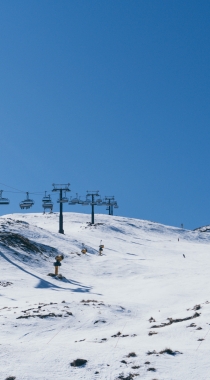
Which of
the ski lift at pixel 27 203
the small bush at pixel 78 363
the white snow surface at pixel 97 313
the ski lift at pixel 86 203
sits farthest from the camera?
the ski lift at pixel 86 203

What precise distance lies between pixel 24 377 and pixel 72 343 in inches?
122

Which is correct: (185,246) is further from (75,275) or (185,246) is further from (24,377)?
(24,377)

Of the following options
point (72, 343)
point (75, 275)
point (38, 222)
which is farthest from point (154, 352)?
point (38, 222)

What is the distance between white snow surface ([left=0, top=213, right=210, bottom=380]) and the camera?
10641 millimetres

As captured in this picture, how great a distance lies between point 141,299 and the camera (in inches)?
878

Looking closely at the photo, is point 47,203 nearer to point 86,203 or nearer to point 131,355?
point 86,203

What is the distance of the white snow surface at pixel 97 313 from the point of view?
419 inches

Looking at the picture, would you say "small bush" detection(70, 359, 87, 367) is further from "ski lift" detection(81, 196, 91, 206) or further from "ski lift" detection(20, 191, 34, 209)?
"ski lift" detection(81, 196, 91, 206)

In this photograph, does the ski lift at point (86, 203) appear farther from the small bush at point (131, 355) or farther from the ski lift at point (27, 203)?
the small bush at point (131, 355)

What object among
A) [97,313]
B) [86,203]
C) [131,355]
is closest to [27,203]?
[86,203]

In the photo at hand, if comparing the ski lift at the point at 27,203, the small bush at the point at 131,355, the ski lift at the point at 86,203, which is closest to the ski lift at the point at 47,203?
the ski lift at the point at 27,203

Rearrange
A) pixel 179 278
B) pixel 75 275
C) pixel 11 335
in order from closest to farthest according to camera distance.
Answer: pixel 11 335 < pixel 179 278 < pixel 75 275

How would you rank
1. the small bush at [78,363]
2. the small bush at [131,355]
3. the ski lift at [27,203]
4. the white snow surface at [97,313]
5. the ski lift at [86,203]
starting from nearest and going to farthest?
the white snow surface at [97,313] < the small bush at [78,363] < the small bush at [131,355] < the ski lift at [27,203] < the ski lift at [86,203]

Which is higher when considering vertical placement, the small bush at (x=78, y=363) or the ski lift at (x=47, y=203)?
the ski lift at (x=47, y=203)
